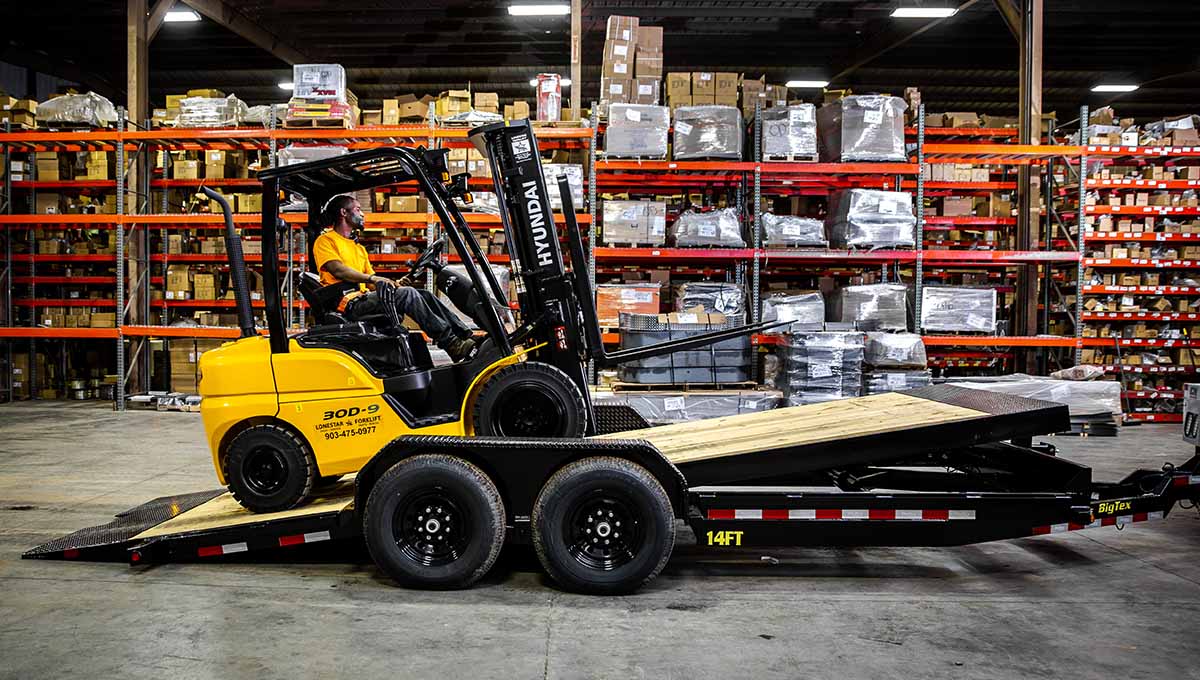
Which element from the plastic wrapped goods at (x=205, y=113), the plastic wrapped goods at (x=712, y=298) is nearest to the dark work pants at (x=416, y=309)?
the plastic wrapped goods at (x=712, y=298)

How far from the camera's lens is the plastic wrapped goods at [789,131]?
1190 cm

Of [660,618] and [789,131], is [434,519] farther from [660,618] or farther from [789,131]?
[789,131]

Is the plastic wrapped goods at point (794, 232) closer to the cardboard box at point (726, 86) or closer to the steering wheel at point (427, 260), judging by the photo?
the cardboard box at point (726, 86)

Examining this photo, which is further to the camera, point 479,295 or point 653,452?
point 479,295

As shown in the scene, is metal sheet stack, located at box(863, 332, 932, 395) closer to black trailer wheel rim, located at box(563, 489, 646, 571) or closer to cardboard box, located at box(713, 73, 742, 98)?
cardboard box, located at box(713, 73, 742, 98)

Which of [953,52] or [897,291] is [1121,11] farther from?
[897,291]

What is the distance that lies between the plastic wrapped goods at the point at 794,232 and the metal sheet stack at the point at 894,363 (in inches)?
63.7

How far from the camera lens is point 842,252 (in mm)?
11883

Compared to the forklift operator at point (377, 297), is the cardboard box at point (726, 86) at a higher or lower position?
higher

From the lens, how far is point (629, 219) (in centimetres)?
1201

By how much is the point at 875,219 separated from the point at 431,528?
895 cm

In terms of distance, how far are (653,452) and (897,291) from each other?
8264 millimetres

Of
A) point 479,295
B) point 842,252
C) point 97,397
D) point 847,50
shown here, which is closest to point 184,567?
point 479,295

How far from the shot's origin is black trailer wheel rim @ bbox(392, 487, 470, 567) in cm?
464
